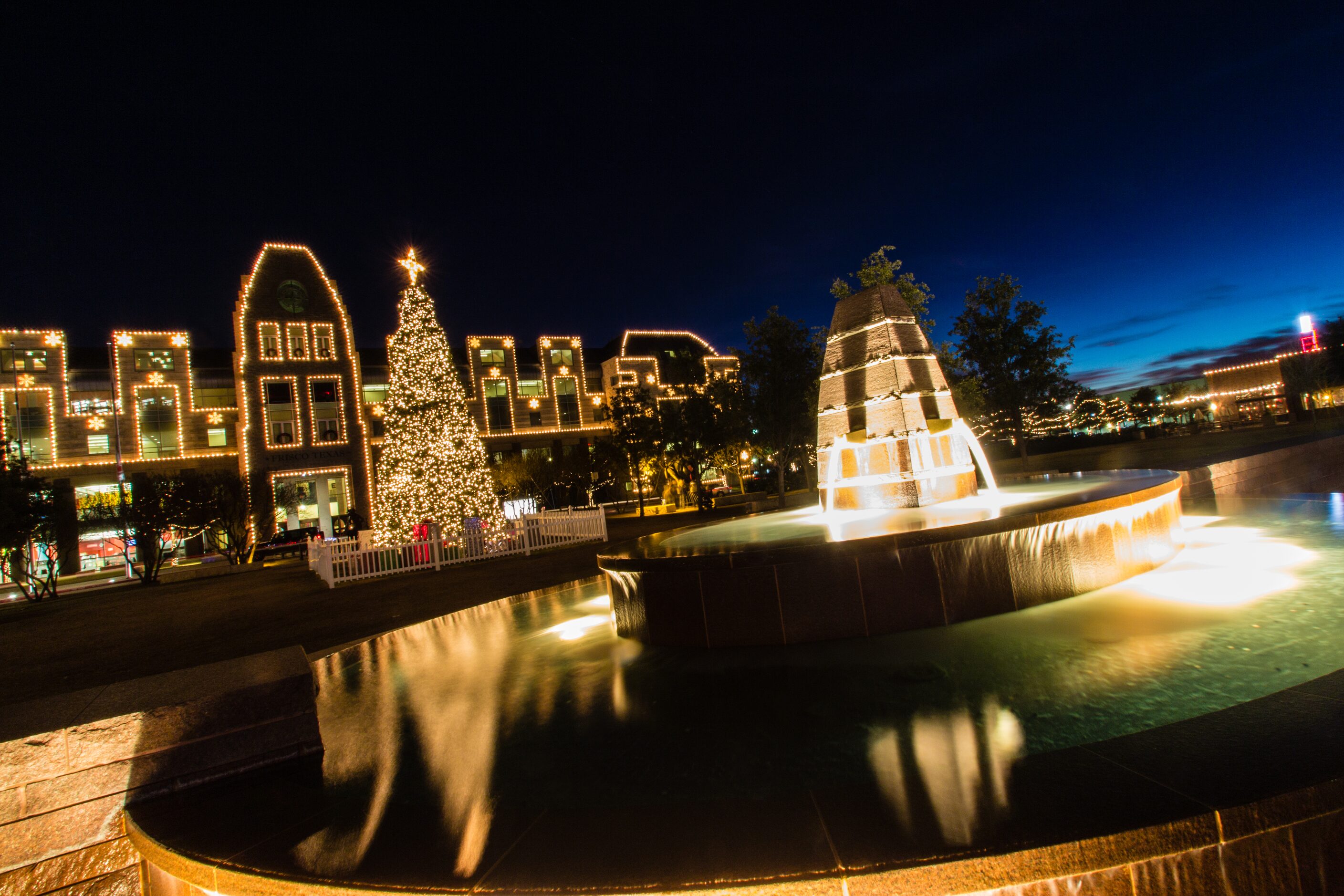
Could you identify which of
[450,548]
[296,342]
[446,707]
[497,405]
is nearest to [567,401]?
[497,405]

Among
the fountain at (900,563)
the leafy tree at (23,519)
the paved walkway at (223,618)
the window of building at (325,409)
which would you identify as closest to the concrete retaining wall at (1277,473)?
the fountain at (900,563)

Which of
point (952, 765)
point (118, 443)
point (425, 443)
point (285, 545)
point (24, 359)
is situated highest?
point (24, 359)

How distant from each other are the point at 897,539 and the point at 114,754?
5625 mm

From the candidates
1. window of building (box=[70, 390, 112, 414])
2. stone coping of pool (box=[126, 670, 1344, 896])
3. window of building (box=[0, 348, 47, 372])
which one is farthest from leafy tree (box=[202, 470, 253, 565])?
stone coping of pool (box=[126, 670, 1344, 896])

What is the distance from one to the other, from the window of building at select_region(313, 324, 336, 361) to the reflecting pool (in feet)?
120

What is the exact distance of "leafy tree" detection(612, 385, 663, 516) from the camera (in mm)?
35906

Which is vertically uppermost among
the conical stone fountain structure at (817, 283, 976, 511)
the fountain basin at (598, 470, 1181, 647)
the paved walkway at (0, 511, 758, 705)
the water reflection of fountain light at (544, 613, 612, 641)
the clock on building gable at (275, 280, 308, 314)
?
the clock on building gable at (275, 280, 308, 314)

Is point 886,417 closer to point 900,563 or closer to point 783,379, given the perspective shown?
point 900,563

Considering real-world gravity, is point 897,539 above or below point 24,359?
below

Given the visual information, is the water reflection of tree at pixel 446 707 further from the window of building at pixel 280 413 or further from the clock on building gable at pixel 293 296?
the clock on building gable at pixel 293 296

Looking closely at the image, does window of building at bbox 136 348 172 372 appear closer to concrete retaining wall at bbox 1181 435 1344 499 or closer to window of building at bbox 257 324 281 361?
window of building at bbox 257 324 281 361

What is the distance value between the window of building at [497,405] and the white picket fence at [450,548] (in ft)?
81.3

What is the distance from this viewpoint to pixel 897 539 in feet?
18.0

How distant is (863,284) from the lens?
25.3 metres
